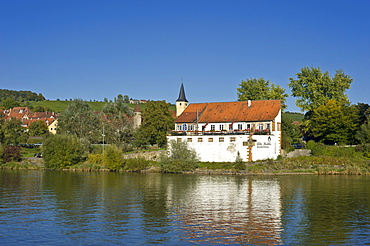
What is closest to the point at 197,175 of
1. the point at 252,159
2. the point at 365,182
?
the point at 252,159

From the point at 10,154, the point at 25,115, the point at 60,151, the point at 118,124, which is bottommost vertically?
the point at 10,154

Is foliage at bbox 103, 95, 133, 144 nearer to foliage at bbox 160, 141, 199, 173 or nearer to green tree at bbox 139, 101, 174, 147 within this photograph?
green tree at bbox 139, 101, 174, 147

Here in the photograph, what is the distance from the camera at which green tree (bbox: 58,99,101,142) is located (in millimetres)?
82625

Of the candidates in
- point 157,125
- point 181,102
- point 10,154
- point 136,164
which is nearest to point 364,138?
point 136,164

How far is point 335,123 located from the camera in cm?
6956

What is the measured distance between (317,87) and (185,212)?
2122 inches

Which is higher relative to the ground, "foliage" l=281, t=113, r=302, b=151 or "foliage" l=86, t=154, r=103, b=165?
"foliage" l=281, t=113, r=302, b=151

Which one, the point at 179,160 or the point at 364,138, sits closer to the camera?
the point at 179,160

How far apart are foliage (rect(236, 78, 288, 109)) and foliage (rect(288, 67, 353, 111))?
2.63 m

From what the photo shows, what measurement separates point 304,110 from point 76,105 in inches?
1612

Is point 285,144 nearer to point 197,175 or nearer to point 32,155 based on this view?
point 197,175

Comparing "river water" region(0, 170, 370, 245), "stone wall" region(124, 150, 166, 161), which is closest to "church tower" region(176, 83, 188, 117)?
"stone wall" region(124, 150, 166, 161)

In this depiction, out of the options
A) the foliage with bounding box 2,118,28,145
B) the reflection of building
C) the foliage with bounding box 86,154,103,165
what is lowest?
the reflection of building

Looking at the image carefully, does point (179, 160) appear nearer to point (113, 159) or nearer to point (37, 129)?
point (113, 159)
